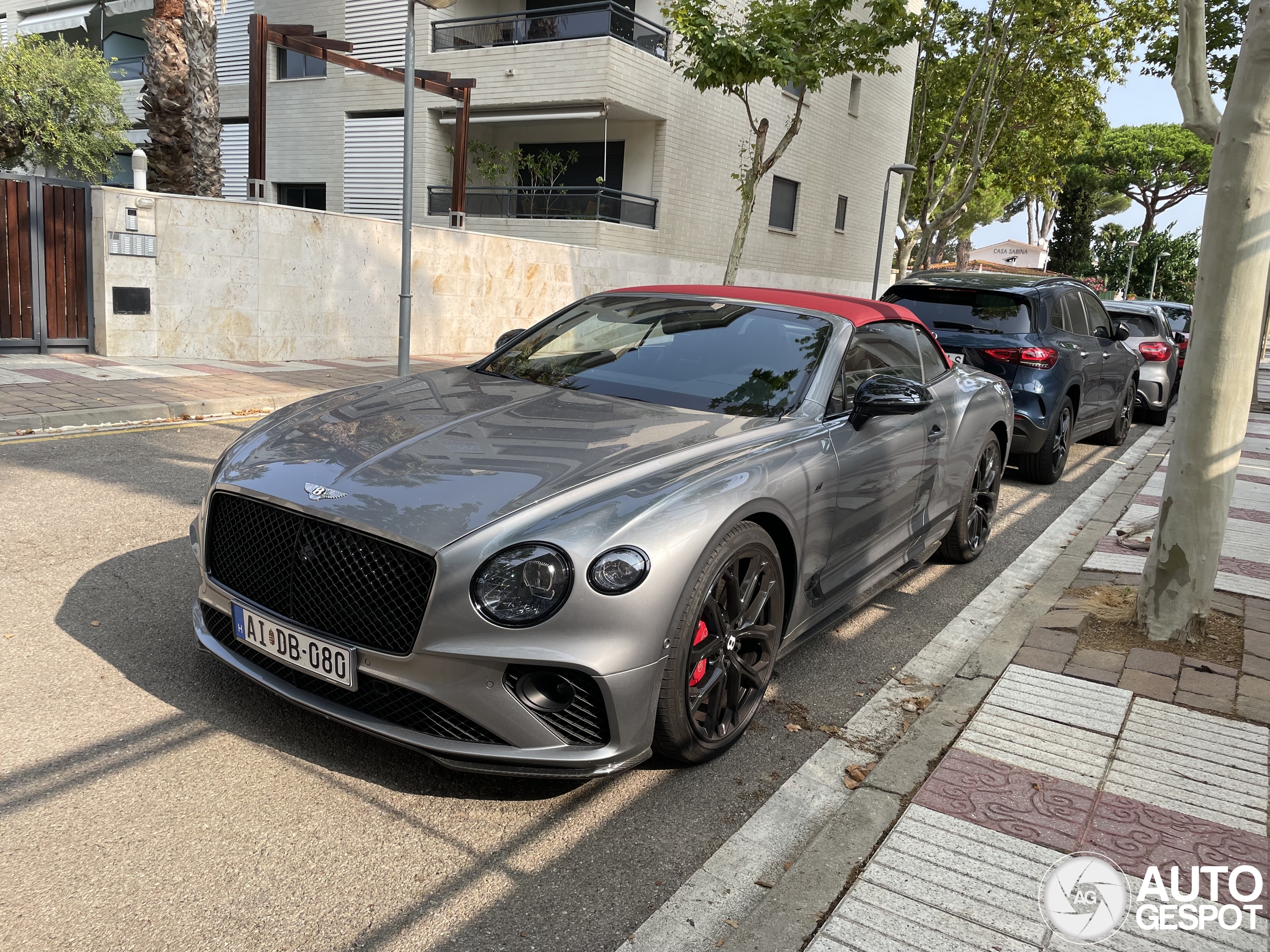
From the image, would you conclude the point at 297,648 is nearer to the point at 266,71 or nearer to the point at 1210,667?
the point at 1210,667

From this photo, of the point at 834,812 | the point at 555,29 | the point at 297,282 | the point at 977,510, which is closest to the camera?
the point at 834,812

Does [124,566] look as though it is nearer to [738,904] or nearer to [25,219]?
[738,904]

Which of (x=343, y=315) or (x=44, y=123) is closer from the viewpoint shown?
(x=343, y=315)

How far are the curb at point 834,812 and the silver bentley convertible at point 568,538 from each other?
0.36 metres

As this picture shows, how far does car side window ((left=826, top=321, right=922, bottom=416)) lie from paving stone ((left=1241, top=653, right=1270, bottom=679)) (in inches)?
74.0

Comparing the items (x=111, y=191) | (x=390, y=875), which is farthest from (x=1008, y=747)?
(x=111, y=191)

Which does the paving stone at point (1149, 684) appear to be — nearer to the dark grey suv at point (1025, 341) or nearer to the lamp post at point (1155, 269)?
the dark grey suv at point (1025, 341)

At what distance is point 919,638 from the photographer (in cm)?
474

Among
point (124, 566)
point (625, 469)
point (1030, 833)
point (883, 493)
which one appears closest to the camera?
point (1030, 833)

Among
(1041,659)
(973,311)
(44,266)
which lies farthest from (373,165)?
(1041,659)

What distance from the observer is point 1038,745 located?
347 centimetres

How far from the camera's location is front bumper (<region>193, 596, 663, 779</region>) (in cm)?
273

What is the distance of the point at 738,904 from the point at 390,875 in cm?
90

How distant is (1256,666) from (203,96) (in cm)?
1445
